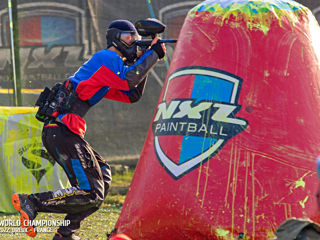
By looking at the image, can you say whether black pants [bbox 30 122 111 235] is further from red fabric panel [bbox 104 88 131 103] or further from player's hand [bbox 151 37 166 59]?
player's hand [bbox 151 37 166 59]

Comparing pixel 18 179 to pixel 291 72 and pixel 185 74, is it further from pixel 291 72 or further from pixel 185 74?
pixel 291 72

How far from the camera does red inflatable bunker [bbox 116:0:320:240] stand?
13.0 ft

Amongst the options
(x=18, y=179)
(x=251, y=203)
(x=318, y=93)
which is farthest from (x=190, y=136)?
(x=18, y=179)

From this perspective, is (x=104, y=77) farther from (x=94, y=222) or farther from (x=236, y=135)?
(x=94, y=222)

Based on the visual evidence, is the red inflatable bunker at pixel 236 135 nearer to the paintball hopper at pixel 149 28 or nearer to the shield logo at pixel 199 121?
the shield logo at pixel 199 121

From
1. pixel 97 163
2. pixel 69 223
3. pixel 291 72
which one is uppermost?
pixel 291 72

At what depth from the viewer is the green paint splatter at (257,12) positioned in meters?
4.14

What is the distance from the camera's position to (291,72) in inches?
162

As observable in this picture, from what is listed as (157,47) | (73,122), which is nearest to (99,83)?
(73,122)

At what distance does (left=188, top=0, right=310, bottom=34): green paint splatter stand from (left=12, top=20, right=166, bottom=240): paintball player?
0.82 meters

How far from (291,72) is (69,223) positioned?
2.12 meters

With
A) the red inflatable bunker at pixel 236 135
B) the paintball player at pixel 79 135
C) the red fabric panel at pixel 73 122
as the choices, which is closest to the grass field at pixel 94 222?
the paintball player at pixel 79 135

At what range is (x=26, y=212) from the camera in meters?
4.84

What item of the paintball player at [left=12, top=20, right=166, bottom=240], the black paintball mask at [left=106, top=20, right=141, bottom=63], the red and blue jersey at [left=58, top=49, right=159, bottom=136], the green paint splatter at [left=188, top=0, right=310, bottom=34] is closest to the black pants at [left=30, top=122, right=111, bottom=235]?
the paintball player at [left=12, top=20, right=166, bottom=240]
